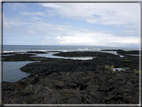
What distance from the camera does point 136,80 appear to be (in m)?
10.4

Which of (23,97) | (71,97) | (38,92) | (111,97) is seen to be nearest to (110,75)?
(111,97)

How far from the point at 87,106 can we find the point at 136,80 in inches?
239

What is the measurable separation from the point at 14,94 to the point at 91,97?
20.6ft

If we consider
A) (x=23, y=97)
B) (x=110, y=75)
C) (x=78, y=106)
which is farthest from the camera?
(x=110, y=75)

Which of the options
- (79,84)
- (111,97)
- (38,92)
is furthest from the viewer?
(79,84)

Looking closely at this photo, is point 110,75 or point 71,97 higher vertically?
point 110,75

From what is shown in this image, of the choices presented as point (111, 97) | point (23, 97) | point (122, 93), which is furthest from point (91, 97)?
point (23, 97)

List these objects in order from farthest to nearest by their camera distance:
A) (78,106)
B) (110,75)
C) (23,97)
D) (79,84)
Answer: (110,75)
(79,84)
(23,97)
(78,106)

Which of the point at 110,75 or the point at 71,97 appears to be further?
the point at 110,75

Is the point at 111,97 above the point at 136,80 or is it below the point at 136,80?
below

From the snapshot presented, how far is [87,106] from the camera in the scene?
23.3 ft

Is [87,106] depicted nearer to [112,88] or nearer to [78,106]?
[78,106]

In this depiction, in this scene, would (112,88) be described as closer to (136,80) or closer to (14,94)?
(136,80)

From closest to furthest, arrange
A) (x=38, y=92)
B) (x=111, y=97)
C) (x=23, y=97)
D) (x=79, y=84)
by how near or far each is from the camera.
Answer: (x=111, y=97)
(x=23, y=97)
(x=38, y=92)
(x=79, y=84)
